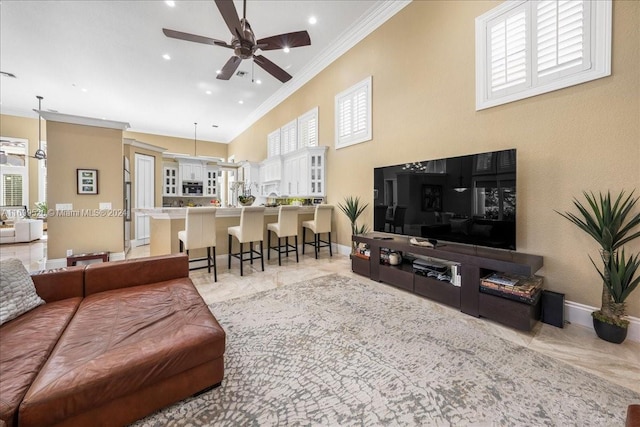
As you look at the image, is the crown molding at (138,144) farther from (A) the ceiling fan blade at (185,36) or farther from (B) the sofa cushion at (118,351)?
(B) the sofa cushion at (118,351)

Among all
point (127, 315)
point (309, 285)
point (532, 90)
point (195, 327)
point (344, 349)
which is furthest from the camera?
point (309, 285)

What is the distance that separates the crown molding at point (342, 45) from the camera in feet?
13.3

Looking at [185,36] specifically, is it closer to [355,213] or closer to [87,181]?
[87,181]

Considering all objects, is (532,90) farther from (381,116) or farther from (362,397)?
(362,397)

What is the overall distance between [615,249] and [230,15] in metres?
4.28

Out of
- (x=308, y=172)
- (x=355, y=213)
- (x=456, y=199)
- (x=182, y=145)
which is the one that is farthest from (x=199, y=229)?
(x=182, y=145)

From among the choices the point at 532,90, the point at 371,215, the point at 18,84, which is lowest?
the point at 371,215

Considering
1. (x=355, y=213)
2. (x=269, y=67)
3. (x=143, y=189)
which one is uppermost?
(x=269, y=67)

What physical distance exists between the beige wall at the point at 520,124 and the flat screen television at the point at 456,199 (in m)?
0.38

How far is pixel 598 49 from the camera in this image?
2254 mm

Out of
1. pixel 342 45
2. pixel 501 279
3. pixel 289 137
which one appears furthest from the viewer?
pixel 289 137

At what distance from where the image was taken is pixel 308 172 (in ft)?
18.9

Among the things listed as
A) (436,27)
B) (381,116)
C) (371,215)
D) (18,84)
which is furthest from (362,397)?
(18,84)

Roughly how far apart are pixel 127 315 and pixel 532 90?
4.17m
